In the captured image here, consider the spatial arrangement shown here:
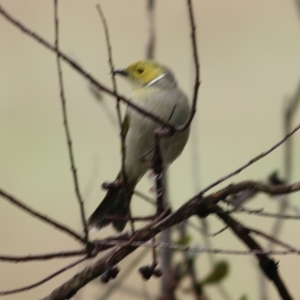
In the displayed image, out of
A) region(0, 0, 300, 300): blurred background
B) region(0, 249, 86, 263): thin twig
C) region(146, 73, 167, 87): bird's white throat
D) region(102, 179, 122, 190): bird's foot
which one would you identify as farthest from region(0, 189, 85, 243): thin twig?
region(0, 0, 300, 300): blurred background

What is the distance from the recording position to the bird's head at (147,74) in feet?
A: 4.22

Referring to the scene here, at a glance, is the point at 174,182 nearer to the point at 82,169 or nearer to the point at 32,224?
the point at 82,169

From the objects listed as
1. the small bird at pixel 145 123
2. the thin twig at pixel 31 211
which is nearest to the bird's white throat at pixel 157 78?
the small bird at pixel 145 123

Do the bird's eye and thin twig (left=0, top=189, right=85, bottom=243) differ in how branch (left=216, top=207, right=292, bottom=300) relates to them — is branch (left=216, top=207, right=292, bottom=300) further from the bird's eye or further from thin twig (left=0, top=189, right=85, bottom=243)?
the bird's eye

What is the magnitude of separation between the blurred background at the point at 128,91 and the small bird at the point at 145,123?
626mm

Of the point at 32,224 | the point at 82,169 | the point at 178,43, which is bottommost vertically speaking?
the point at 32,224

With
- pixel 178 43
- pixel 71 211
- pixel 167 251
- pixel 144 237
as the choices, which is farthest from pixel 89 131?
pixel 144 237

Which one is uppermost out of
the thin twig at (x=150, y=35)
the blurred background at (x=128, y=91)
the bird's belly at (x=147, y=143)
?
the blurred background at (x=128, y=91)

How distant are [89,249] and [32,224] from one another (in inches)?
43.8

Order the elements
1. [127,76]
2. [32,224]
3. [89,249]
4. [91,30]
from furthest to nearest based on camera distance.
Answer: [91,30] < [32,224] < [127,76] < [89,249]

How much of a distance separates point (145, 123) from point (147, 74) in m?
0.17

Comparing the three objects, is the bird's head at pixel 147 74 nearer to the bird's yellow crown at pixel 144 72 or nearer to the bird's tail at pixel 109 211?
the bird's yellow crown at pixel 144 72

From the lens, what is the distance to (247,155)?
1955 mm

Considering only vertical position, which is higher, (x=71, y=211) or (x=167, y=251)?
(x=71, y=211)
